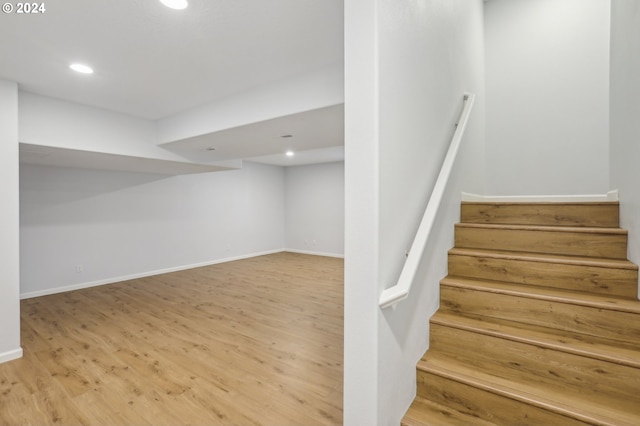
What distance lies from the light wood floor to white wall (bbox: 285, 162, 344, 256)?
3.24m

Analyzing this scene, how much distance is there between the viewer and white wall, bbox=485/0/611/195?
313 centimetres

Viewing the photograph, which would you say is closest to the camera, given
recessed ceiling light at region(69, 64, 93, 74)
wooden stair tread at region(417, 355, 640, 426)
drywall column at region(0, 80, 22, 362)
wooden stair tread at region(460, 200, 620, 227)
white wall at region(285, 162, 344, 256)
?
wooden stair tread at region(417, 355, 640, 426)

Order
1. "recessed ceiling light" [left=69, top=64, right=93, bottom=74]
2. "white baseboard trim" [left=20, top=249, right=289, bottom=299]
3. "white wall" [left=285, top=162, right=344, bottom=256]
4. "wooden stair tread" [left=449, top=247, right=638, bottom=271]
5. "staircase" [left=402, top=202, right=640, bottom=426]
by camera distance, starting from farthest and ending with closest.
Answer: "white wall" [left=285, top=162, right=344, bottom=256]
"white baseboard trim" [left=20, top=249, right=289, bottom=299]
"recessed ceiling light" [left=69, top=64, right=93, bottom=74]
"wooden stair tread" [left=449, top=247, right=638, bottom=271]
"staircase" [left=402, top=202, right=640, bottom=426]

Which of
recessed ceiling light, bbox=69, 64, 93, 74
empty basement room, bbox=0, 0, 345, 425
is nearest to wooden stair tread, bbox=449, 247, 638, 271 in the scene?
empty basement room, bbox=0, 0, 345, 425

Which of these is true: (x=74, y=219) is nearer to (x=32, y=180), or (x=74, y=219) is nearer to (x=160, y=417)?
(x=32, y=180)

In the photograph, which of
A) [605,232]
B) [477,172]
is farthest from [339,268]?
[605,232]

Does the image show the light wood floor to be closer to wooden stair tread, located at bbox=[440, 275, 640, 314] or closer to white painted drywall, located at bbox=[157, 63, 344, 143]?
wooden stair tread, located at bbox=[440, 275, 640, 314]

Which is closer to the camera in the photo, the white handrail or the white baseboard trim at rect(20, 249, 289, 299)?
the white handrail

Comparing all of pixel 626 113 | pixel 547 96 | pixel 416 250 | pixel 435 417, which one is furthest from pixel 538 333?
pixel 547 96

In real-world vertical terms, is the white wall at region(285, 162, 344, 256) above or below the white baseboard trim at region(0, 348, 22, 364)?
above

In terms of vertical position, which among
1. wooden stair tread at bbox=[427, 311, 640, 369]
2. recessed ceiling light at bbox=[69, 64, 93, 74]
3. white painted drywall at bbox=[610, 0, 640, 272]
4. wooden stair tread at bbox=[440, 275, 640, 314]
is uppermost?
recessed ceiling light at bbox=[69, 64, 93, 74]

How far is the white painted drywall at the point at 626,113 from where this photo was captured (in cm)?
170

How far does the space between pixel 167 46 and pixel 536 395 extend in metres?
3.06

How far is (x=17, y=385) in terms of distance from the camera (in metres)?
2.35
